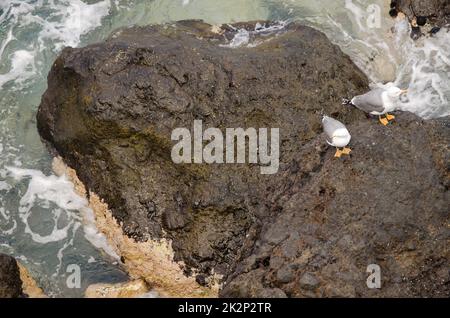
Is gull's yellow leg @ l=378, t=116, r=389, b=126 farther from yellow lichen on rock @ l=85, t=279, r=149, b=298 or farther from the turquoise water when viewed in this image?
yellow lichen on rock @ l=85, t=279, r=149, b=298

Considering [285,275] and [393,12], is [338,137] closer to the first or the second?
[285,275]

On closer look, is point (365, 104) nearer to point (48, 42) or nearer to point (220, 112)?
point (220, 112)

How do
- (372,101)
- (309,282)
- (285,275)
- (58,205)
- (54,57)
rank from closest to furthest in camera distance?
(309,282) → (285,275) → (372,101) → (58,205) → (54,57)

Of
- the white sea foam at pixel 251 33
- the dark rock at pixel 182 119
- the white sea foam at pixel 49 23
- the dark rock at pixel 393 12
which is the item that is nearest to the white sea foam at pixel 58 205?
the dark rock at pixel 182 119

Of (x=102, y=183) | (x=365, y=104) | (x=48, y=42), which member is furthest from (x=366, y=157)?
(x=48, y=42)

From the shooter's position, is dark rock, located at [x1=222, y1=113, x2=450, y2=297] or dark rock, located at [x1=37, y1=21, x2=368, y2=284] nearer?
dark rock, located at [x1=222, y1=113, x2=450, y2=297]

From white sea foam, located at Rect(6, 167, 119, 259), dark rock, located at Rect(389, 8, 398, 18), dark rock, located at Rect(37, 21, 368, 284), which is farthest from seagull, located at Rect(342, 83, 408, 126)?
dark rock, located at Rect(389, 8, 398, 18)

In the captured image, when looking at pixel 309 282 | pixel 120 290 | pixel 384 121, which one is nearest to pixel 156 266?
pixel 120 290
